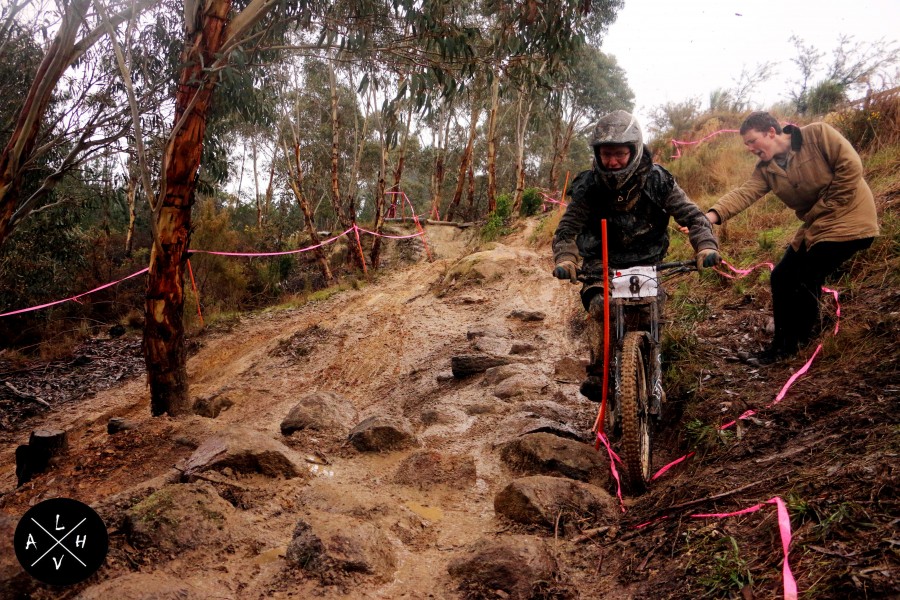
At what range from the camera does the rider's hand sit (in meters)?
3.10

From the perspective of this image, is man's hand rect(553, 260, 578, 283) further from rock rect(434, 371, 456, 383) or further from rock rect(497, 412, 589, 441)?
rock rect(434, 371, 456, 383)

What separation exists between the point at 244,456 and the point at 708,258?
276 cm

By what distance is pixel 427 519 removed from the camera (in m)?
3.24

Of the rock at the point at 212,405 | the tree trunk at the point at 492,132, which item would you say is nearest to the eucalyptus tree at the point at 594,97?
the tree trunk at the point at 492,132

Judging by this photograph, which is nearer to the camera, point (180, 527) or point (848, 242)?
point (180, 527)

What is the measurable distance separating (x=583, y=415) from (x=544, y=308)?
11.7 ft

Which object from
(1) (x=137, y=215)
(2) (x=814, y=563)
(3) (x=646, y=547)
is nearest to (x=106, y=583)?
(3) (x=646, y=547)

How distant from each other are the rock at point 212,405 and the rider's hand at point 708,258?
5.18m

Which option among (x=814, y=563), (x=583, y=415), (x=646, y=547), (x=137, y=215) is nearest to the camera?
(x=814, y=563)

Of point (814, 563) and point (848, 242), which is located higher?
point (848, 242)

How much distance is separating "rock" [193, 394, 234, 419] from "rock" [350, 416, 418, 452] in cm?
272

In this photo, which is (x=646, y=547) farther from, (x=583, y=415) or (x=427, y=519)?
(x=583, y=415)

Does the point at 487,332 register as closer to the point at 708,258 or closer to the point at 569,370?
the point at 569,370

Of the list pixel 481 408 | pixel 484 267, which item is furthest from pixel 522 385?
pixel 484 267
